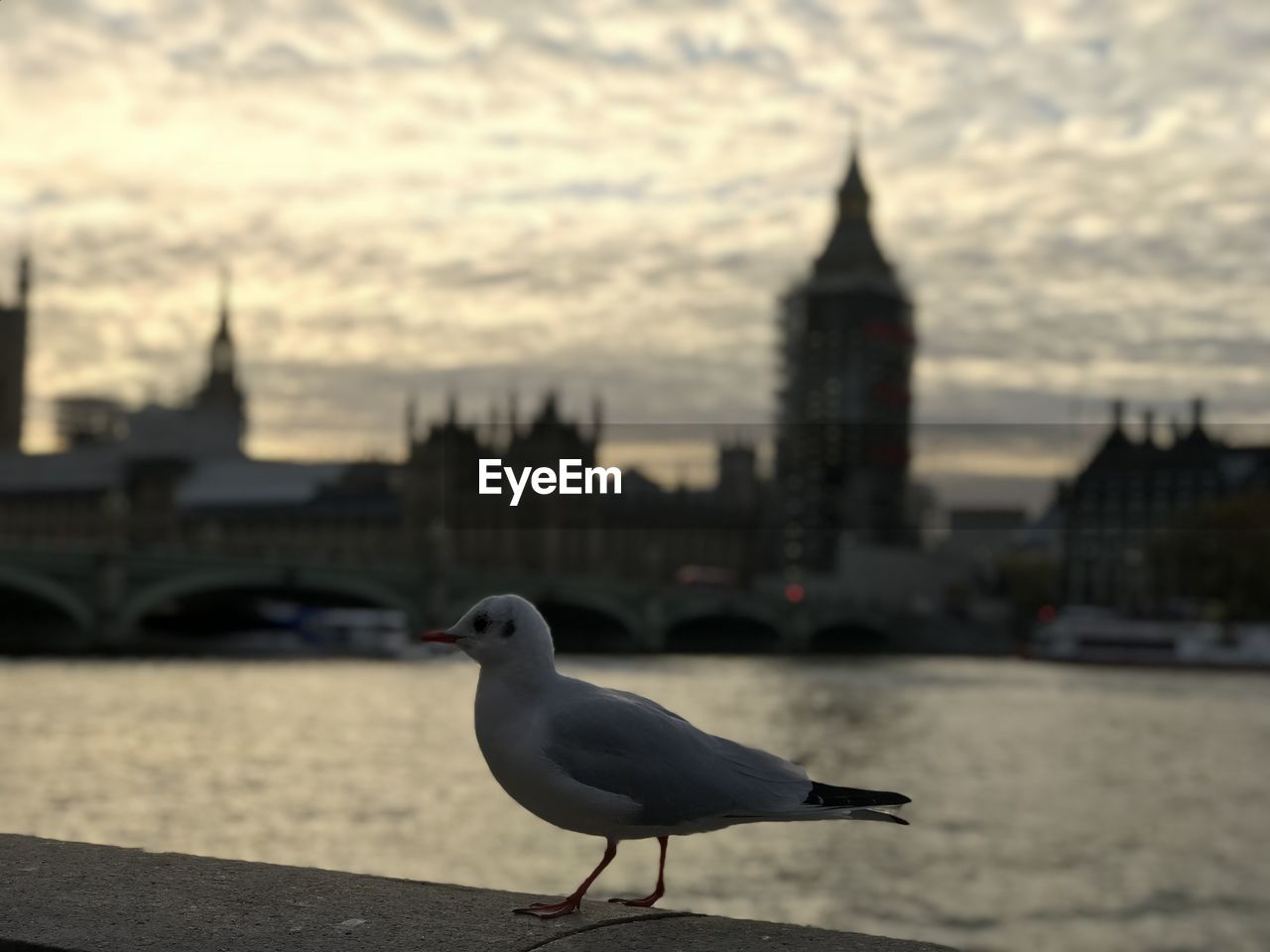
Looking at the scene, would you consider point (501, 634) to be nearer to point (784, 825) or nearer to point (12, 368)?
point (784, 825)

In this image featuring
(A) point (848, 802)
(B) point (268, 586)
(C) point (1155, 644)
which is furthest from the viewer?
(C) point (1155, 644)

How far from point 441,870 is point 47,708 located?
17.0 metres

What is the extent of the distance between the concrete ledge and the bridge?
140 ft

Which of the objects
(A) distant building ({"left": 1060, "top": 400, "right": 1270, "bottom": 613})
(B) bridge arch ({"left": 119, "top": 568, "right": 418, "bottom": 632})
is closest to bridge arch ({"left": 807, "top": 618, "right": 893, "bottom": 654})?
(A) distant building ({"left": 1060, "top": 400, "right": 1270, "bottom": 613})

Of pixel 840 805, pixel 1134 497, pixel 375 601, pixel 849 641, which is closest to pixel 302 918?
pixel 840 805

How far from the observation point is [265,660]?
170 ft

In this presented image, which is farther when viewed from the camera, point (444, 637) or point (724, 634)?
point (724, 634)

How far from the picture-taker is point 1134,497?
86.5m

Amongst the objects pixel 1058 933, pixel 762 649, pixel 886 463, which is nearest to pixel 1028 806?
pixel 1058 933

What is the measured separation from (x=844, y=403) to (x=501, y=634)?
11036cm

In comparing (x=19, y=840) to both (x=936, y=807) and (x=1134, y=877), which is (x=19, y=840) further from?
(x=936, y=807)

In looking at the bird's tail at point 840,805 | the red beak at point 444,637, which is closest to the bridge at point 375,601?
the red beak at point 444,637

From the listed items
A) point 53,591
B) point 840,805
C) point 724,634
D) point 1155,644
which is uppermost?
point 840,805

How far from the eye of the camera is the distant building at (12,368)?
111688 mm
